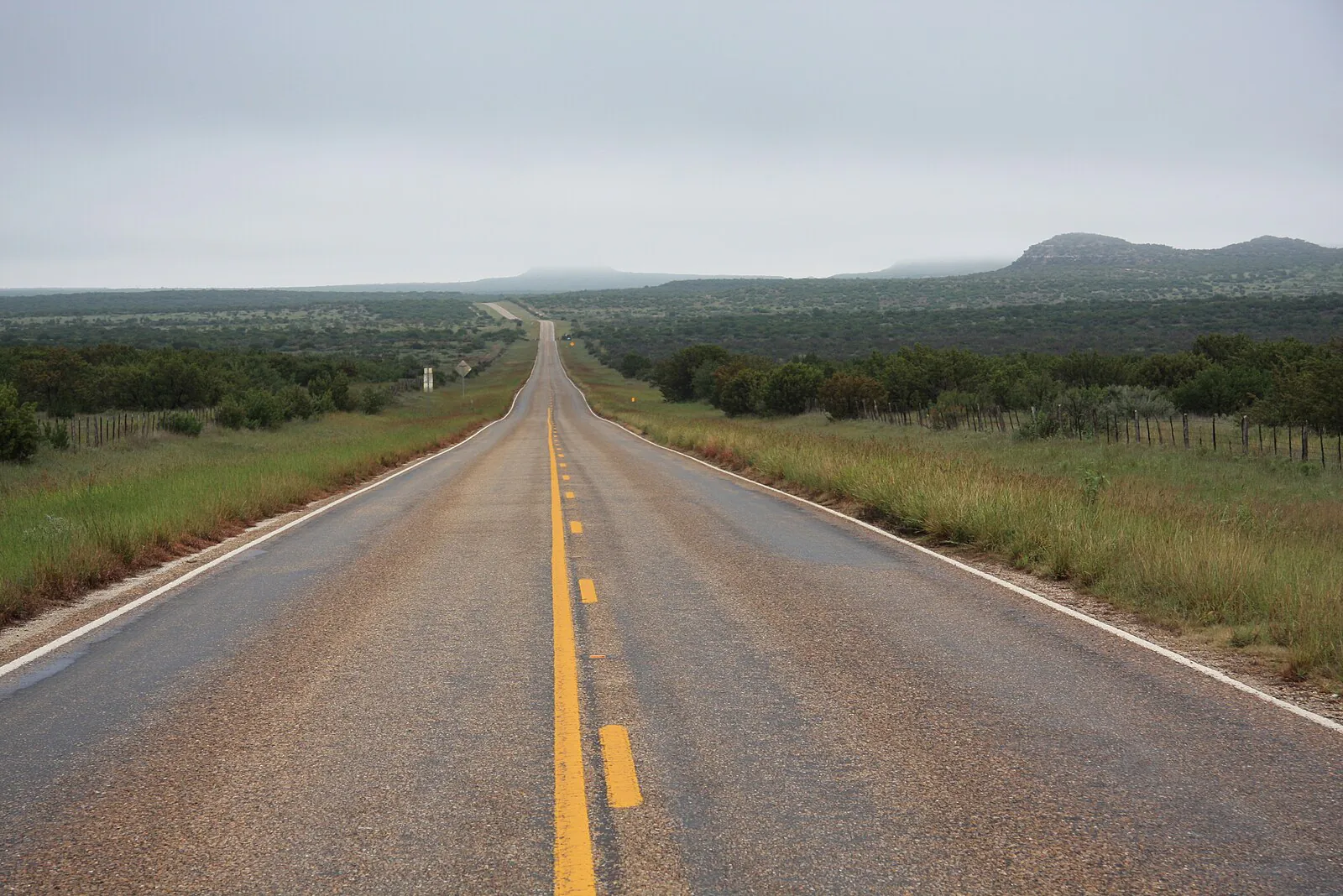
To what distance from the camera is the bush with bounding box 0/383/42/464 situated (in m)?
28.9

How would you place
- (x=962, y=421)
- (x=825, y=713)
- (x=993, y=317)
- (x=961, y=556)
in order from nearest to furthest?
(x=825, y=713) < (x=961, y=556) < (x=962, y=421) < (x=993, y=317)

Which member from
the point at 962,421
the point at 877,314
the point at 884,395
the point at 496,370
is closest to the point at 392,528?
the point at 962,421

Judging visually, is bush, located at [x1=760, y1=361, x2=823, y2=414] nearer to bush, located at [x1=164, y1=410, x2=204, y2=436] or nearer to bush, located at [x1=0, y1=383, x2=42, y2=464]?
bush, located at [x1=164, y1=410, x2=204, y2=436]

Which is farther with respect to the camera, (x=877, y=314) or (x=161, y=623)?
(x=877, y=314)

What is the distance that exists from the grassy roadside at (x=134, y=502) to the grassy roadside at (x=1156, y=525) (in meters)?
10.1

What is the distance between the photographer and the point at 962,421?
4684 cm

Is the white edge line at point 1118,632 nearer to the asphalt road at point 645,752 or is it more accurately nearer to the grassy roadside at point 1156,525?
the asphalt road at point 645,752

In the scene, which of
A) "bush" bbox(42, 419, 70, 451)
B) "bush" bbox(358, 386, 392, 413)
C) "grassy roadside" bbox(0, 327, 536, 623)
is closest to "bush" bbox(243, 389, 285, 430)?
"grassy roadside" bbox(0, 327, 536, 623)

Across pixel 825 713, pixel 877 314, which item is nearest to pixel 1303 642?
pixel 825 713

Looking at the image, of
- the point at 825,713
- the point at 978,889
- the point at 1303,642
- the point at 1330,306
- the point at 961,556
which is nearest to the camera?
the point at 978,889

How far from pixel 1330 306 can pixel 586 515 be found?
96326mm

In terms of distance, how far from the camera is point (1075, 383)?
56031mm

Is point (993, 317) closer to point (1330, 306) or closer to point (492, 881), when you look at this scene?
point (1330, 306)

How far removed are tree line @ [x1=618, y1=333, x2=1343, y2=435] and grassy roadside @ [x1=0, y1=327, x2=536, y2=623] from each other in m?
25.9
